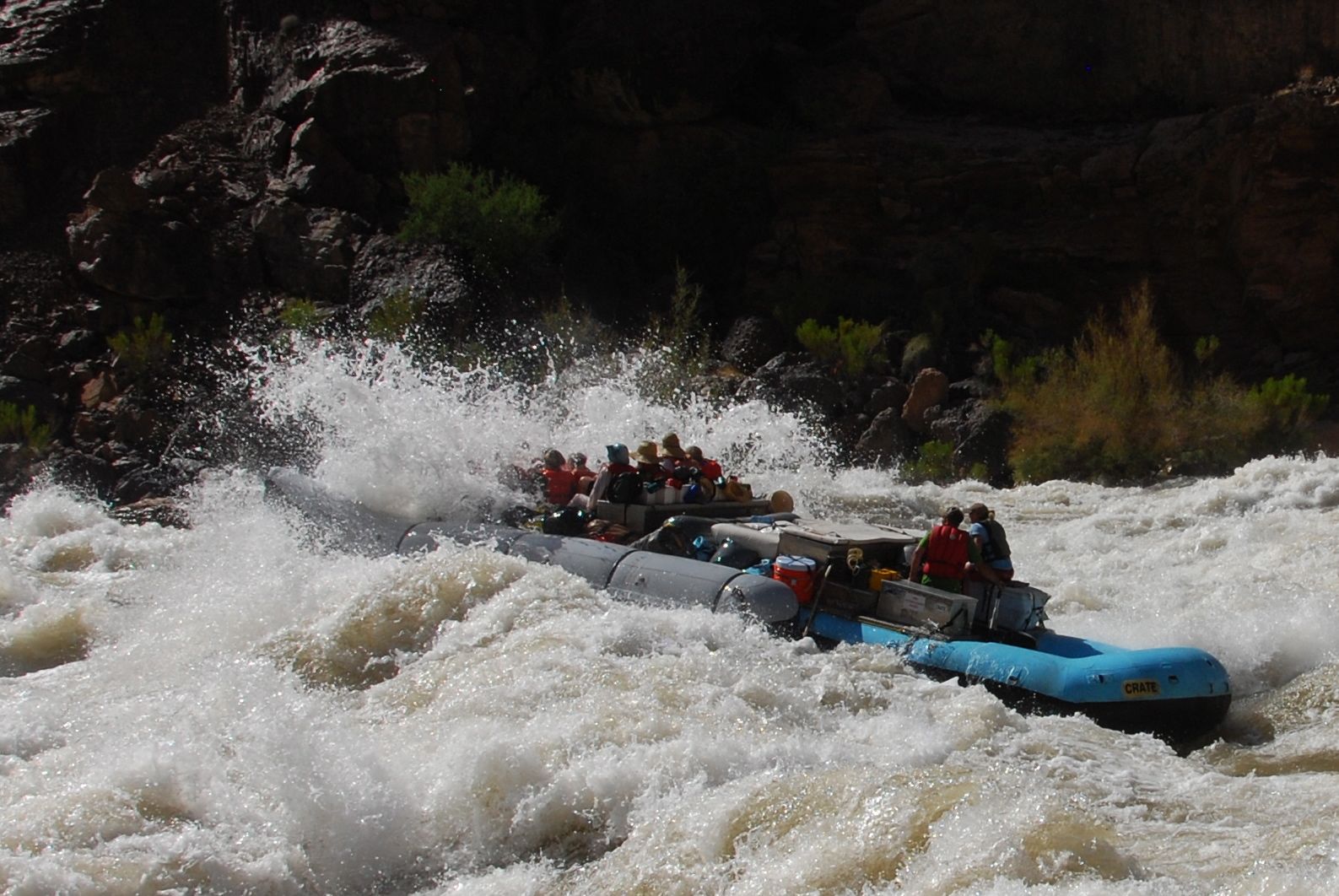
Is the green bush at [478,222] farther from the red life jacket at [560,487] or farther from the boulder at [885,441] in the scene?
the red life jacket at [560,487]

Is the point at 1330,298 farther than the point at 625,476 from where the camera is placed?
Yes

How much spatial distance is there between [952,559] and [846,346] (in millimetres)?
9609

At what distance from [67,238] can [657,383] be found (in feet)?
32.7

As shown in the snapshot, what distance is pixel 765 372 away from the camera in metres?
18.1

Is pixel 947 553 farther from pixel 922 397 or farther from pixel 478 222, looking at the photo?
pixel 478 222

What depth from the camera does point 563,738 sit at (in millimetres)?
6258

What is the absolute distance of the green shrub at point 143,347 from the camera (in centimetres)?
1856

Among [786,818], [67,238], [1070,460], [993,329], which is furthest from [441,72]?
[786,818]

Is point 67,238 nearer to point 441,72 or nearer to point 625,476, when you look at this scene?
point 441,72

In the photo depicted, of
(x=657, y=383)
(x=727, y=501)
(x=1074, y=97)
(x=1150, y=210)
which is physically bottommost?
(x=657, y=383)

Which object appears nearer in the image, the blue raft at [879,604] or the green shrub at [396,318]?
the blue raft at [879,604]

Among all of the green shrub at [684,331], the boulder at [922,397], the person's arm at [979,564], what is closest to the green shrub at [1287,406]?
the boulder at [922,397]

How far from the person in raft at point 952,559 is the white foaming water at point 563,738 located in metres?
0.84

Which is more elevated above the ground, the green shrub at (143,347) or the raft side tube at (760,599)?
the raft side tube at (760,599)
